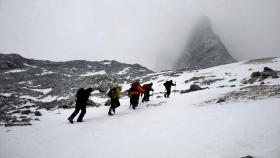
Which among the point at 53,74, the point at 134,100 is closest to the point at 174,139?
the point at 134,100

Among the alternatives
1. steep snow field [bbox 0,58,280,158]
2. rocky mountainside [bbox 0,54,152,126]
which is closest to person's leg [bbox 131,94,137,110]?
steep snow field [bbox 0,58,280,158]

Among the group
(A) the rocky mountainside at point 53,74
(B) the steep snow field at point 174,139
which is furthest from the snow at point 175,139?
(A) the rocky mountainside at point 53,74

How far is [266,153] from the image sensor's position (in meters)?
6.12

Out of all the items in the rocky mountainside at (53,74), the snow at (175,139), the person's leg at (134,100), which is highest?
the rocky mountainside at (53,74)

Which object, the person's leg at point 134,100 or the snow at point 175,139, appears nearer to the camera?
the snow at point 175,139

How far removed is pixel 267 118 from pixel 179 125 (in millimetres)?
3291

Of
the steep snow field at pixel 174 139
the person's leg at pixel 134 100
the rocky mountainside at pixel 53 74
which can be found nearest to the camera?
the steep snow field at pixel 174 139

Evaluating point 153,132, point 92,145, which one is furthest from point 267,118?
point 92,145

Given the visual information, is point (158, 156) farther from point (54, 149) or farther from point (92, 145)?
point (54, 149)

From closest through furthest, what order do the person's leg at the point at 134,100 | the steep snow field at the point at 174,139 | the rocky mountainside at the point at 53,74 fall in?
the steep snow field at the point at 174,139
the person's leg at the point at 134,100
the rocky mountainside at the point at 53,74

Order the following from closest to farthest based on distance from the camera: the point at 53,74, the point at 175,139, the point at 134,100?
the point at 175,139
the point at 134,100
the point at 53,74

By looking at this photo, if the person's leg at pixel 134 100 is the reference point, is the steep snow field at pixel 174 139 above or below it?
below

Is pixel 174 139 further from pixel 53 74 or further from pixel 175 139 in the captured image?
pixel 53 74

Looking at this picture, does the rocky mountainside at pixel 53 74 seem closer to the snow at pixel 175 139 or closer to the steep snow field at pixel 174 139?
the snow at pixel 175 139
